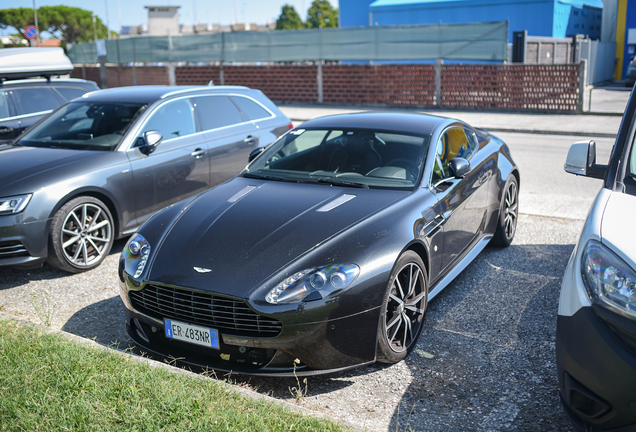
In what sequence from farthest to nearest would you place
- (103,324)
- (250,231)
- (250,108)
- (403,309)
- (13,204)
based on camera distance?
(250,108) < (13,204) < (103,324) < (250,231) < (403,309)

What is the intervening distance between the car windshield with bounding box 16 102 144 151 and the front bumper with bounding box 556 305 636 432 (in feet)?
16.1

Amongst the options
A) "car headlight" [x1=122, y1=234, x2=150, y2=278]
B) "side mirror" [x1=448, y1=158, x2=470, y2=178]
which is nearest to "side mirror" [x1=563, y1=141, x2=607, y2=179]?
"side mirror" [x1=448, y1=158, x2=470, y2=178]

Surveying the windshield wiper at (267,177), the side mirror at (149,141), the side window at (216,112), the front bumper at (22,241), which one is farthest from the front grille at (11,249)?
the side window at (216,112)

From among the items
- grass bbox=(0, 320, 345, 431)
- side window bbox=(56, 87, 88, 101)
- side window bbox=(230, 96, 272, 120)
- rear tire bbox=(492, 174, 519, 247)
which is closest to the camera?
grass bbox=(0, 320, 345, 431)

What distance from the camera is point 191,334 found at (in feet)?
11.4

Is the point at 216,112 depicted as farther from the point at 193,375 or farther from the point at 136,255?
the point at 193,375

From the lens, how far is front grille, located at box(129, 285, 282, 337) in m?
3.34

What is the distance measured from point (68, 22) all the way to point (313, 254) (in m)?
100

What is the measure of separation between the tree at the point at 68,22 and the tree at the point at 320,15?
35386mm

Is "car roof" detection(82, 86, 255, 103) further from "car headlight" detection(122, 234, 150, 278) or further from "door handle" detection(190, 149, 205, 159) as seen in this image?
"car headlight" detection(122, 234, 150, 278)

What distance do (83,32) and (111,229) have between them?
9896 centimetres

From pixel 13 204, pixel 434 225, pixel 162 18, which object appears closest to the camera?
pixel 434 225

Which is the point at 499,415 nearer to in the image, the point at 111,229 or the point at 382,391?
the point at 382,391

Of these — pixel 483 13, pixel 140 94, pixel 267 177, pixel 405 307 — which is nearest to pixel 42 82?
pixel 140 94
